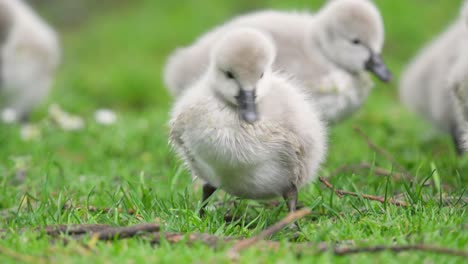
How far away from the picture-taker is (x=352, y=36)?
217 inches

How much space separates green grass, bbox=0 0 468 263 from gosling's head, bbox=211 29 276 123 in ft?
1.95

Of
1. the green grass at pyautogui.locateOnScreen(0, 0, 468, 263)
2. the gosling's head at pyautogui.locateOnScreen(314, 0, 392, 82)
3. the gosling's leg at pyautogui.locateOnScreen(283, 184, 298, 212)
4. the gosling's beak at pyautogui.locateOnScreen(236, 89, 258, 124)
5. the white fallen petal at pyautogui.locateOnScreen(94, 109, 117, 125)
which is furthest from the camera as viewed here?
the white fallen petal at pyautogui.locateOnScreen(94, 109, 117, 125)

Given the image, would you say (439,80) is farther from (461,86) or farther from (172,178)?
(172,178)

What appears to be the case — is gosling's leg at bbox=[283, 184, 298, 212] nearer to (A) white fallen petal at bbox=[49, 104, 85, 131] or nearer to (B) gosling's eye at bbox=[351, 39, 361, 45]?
(B) gosling's eye at bbox=[351, 39, 361, 45]

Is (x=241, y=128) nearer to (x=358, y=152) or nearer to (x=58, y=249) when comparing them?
(x=58, y=249)

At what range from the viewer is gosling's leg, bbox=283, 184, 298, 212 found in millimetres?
3801

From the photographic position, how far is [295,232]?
3582 millimetres

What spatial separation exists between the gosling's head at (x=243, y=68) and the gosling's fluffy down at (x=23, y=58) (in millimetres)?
3842

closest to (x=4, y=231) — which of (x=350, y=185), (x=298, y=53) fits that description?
(x=350, y=185)

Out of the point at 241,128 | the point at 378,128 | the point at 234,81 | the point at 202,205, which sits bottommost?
the point at 378,128

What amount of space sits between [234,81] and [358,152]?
2393 mm

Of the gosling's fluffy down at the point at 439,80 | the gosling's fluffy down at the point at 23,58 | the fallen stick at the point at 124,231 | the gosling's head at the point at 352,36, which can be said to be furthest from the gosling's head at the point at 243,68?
the gosling's fluffy down at the point at 23,58

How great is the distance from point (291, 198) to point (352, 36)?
6.78 ft

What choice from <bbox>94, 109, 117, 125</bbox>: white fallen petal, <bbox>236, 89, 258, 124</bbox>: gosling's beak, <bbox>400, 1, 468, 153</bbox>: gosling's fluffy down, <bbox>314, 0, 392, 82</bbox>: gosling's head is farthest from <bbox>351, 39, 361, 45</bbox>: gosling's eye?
<bbox>94, 109, 117, 125</bbox>: white fallen petal
